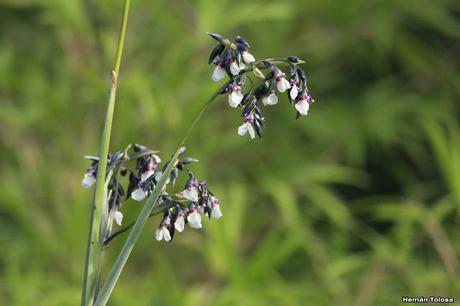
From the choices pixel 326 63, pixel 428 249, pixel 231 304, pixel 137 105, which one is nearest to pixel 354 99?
pixel 326 63

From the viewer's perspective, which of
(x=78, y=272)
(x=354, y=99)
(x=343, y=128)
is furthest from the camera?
(x=354, y=99)

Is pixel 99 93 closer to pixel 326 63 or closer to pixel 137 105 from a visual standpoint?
pixel 137 105

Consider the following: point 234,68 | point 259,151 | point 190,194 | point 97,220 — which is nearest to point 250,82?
point 234,68

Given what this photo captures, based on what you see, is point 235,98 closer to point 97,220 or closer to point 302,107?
point 302,107

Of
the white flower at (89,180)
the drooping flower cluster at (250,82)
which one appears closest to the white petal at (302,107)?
the drooping flower cluster at (250,82)

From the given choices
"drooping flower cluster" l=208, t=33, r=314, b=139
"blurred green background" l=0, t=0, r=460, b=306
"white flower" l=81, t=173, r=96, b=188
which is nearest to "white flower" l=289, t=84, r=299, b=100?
"drooping flower cluster" l=208, t=33, r=314, b=139

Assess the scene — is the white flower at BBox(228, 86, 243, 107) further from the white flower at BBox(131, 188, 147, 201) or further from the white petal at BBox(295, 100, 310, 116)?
the white flower at BBox(131, 188, 147, 201)
